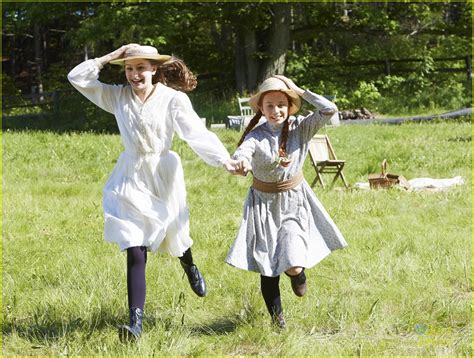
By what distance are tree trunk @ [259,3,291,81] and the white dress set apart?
2232cm

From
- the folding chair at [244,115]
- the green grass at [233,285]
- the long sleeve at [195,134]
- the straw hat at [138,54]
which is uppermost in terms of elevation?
the straw hat at [138,54]

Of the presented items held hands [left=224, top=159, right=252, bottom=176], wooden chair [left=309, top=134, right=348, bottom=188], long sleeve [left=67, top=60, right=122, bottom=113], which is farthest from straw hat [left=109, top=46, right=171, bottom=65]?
wooden chair [left=309, top=134, right=348, bottom=188]

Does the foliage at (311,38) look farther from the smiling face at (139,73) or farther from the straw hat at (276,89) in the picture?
the straw hat at (276,89)

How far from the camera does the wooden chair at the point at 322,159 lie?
39.4ft

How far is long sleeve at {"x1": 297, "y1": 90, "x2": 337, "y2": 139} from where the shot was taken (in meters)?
4.84

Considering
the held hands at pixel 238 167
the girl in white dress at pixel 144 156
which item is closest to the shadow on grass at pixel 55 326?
the girl in white dress at pixel 144 156

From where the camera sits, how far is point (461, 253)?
6867 mm

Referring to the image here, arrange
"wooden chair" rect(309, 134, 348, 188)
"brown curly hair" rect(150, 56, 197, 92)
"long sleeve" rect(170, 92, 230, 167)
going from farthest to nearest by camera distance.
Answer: "wooden chair" rect(309, 134, 348, 188)
"brown curly hair" rect(150, 56, 197, 92)
"long sleeve" rect(170, 92, 230, 167)

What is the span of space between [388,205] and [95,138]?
28.9ft

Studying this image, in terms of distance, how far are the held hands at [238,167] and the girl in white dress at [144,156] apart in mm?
198

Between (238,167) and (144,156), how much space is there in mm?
780

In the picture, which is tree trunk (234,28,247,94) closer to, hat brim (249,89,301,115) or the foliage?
the foliage

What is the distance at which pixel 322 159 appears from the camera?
41.6 ft

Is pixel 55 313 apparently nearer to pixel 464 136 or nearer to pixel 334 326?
pixel 334 326
